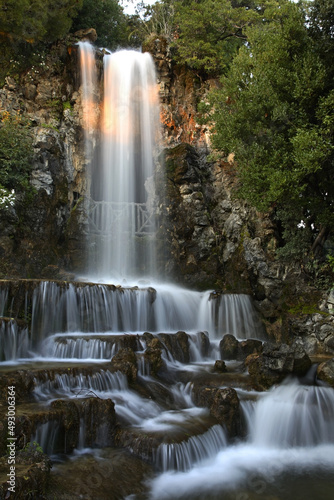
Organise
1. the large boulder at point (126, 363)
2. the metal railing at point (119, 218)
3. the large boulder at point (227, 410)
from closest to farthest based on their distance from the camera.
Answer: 1. the large boulder at point (227, 410)
2. the large boulder at point (126, 363)
3. the metal railing at point (119, 218)

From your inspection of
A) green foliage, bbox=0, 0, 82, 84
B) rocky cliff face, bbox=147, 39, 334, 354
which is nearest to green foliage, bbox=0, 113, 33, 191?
green foliage, bbox=0, 0, 82, 84

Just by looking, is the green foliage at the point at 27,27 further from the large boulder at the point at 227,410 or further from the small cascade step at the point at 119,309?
the large boulder at the point at 227,410

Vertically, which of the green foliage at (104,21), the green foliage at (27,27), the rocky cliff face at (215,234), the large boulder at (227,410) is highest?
the green foliage at (104,21)

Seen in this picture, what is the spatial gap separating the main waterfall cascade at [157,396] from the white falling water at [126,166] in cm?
641

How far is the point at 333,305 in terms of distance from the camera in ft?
44.5

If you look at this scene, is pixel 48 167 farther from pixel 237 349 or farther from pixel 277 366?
pixel 277 366

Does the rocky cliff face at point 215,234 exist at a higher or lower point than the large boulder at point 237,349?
higher

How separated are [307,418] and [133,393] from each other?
3.91 m

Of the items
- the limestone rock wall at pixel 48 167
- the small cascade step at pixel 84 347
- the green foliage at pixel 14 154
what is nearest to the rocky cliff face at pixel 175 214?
the limestone rock wall at pixel 48 167

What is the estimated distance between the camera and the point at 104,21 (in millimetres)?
25234

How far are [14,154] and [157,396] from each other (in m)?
12.3

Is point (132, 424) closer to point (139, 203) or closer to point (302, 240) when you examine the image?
point (302, 240)

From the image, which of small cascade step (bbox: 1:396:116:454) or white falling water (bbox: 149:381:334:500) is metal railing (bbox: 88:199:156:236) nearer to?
white falling water (bbox: 149:381:334:500)

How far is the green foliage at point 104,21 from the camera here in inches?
947
